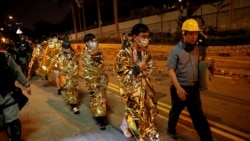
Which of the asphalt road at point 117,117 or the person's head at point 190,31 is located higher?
the person's head at point 190,31

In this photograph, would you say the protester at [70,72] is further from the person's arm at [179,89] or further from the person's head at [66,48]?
the person's arm at [179,89]

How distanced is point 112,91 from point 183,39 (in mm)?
4258

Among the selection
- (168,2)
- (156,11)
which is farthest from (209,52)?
(168,2)

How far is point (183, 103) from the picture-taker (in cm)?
405

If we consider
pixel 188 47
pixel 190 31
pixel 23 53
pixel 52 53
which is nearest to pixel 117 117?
pixel 188 47

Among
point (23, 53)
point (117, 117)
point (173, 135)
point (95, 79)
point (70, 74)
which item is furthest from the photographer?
point (23, 53)

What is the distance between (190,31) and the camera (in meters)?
3.68

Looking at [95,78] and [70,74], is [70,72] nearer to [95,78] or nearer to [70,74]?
[70,74]

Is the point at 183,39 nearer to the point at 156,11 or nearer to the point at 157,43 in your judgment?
the point at 157,43

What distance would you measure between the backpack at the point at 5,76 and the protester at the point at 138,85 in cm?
161

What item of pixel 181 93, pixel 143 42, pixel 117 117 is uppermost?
pixel 143 42

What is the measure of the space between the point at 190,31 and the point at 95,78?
6.86 feet

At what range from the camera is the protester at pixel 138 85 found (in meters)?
3.70

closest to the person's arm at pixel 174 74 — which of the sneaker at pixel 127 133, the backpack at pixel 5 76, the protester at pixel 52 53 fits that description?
the sneaker at pixel 127 133
